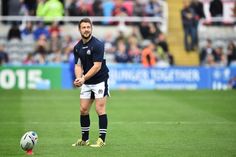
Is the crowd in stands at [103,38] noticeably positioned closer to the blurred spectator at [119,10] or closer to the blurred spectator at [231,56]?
the blurred spectator at [119,10]

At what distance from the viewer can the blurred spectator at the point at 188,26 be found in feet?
110

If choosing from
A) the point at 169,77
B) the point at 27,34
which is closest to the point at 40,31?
the point at 27,34

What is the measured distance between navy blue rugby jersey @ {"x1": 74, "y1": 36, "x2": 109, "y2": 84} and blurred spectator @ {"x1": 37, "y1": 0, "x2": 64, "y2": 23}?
18.8m

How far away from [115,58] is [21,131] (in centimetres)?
1596

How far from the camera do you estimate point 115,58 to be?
105ft

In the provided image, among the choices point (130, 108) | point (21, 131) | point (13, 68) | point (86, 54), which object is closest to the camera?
point (86, 54)

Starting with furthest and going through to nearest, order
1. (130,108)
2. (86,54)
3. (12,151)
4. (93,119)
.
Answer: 1. (130,108)
2. (93,119)
3. (86,54)
4. (12,151)

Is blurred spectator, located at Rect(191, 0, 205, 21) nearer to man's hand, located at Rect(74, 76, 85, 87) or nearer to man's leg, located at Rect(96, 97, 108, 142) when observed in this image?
man's leg, located at Rect(96, 97, 108, 142)

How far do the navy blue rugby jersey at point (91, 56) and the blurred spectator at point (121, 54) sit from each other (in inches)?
697

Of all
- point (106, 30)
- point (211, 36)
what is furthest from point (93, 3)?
point (211, 36)

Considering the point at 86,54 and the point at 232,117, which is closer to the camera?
the point at 86,54

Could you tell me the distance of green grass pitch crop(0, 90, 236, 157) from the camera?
42.9 ft

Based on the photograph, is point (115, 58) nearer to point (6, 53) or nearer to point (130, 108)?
point (6, 53)

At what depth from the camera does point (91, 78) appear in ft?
45.3
